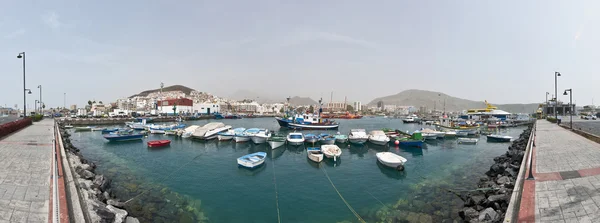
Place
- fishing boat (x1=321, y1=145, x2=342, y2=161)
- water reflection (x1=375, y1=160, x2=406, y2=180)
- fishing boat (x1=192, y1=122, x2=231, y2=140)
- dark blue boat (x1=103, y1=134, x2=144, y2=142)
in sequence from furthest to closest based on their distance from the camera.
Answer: fishing boat (x1=192, y1=122, x2=231, y2=140) → dark blue boat (x1=103, y1=134, x2=144, y2=142) → fishing boat (x1=321, y1=145, x2=342, y2=161) → water reflection (x1=375, y1=160, x2=406, y2=180)

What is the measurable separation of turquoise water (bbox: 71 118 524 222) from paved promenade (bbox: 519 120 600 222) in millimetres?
3384

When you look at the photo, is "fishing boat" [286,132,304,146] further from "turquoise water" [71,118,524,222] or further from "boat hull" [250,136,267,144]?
"boat hull" [250,136,267,144]

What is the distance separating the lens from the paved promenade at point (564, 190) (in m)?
7.46

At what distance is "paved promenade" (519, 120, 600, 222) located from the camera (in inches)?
294

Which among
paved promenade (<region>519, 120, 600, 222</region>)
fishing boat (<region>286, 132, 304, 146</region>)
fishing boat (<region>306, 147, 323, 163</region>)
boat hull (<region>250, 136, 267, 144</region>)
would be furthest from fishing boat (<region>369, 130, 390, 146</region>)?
paved promenade (<region>519, 120, 600, 222</region>)

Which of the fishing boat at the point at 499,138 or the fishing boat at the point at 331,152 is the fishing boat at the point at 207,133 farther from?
the fishing boat at the point at 499,138

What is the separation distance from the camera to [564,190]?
923 cm

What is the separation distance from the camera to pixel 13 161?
41.6 ft

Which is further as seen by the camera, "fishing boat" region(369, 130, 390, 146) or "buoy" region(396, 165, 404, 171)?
"fishing boat" region(369, 130, 390, 146)

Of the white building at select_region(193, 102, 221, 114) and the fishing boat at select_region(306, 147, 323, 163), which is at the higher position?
the white building at select_region(193, 102, 221, 114)

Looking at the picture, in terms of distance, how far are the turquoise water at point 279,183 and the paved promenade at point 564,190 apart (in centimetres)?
338

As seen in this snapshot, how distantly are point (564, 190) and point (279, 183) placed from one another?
43.1ft

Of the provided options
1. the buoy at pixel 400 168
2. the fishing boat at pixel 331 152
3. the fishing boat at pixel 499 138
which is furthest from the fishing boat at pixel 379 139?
the fishing boat at pixel 499 138

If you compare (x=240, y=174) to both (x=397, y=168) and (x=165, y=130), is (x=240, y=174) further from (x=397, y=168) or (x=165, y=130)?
(x=165, y=130)
